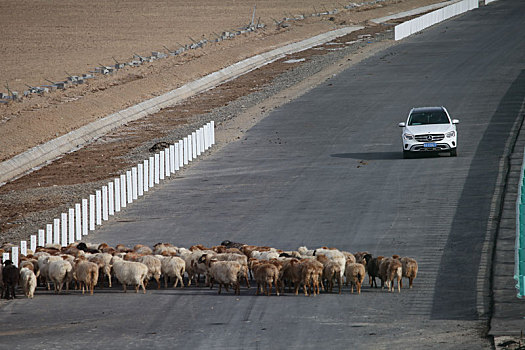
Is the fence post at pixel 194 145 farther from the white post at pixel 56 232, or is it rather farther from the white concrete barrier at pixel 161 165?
the white post at pixel 56 232

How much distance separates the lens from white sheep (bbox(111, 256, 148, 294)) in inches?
779

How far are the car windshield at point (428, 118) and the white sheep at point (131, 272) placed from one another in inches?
742

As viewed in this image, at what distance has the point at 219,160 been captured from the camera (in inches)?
1476

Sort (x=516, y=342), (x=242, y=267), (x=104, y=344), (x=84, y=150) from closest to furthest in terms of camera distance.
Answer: (x=516, y=342), (x=104, y=344), (x=242, y=267), (x=84, y=150)

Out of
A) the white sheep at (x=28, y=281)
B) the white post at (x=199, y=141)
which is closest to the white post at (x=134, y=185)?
the white post at (x=199, y=141)

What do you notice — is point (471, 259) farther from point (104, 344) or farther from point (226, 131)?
point (226, 131)

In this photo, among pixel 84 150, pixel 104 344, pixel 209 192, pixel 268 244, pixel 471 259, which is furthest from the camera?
pixel 84 150

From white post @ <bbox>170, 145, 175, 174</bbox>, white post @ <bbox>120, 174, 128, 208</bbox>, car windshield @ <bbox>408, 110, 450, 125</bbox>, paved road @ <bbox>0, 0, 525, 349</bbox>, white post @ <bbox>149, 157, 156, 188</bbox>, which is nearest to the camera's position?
paved road @ <bbox>0, 0, 525, 349</bbox>

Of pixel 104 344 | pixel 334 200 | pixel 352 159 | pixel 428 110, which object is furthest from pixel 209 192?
pixel 104 344

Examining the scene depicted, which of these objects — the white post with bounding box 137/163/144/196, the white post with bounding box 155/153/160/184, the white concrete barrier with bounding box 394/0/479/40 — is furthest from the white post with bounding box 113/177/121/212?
the white concrete barrier with bounding box 394/0/479/40

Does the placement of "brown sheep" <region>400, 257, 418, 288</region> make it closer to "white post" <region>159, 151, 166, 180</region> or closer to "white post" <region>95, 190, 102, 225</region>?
"white post" <region>95, 190, 102, 225</region>

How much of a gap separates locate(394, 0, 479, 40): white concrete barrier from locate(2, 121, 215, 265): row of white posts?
123ft

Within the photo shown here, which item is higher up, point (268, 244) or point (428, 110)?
point (428, 110)

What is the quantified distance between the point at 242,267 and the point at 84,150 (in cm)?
2446
